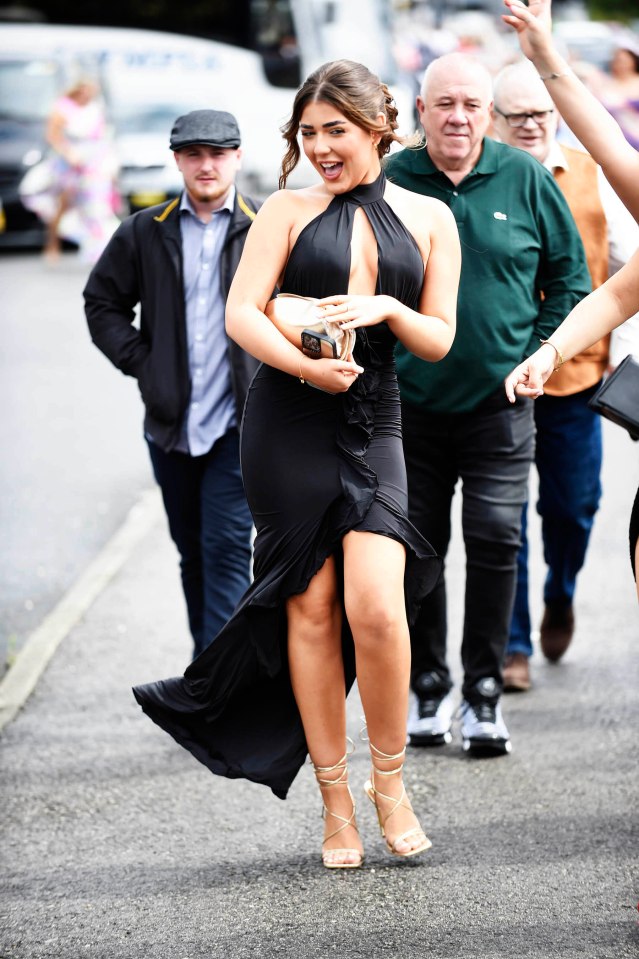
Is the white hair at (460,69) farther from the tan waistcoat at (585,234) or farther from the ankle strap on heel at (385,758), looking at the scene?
the ankle strap on heel at (385,758)

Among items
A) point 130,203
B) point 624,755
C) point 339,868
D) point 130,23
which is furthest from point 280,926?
point 130,23

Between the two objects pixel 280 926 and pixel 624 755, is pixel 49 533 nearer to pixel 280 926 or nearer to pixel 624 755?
pixel 624 755

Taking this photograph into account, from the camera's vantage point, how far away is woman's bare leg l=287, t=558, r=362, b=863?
4.09 meters

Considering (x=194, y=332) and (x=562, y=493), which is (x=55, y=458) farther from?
(x=562, y=493)

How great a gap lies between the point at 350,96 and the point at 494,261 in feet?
3.67

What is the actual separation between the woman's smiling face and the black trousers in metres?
1.19

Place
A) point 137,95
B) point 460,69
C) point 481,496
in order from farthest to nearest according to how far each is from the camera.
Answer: point 137,95 → point 481,496 → point 460,69

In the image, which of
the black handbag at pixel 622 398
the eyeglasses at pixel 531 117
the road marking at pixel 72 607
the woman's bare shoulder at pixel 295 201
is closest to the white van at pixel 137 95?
the road marking at pixel 72 607

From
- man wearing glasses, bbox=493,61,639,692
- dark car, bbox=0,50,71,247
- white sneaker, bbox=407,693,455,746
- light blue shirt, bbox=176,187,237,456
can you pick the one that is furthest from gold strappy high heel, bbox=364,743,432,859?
dark car, bbox=0,50,71,247

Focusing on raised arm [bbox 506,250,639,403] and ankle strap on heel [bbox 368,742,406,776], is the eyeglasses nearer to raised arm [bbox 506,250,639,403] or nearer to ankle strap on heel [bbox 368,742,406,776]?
raised arm [bbox 506,250,639,403]

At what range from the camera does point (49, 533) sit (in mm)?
7992

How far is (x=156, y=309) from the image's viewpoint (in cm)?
514

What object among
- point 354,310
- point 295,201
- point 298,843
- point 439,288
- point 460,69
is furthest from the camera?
point 460,69

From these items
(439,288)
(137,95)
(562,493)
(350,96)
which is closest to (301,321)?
(439,288)
